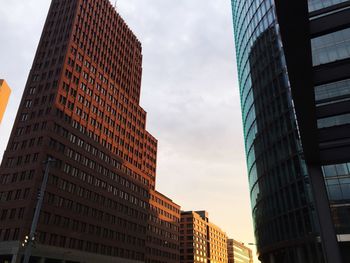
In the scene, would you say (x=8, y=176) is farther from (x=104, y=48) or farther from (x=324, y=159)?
(x=324, y=159)

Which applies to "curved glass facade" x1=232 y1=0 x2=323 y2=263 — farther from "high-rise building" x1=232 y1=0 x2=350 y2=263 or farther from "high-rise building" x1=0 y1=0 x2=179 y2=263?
"high-rise building" x1=0 y1=0 x2=179 y2=263

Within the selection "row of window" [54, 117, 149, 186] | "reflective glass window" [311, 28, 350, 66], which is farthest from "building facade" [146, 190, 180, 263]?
"reflective glass window" [311, 28, 350, 66]

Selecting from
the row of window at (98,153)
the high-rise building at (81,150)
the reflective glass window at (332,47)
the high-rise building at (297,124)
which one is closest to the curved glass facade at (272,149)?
the high-rise building at (297,124)

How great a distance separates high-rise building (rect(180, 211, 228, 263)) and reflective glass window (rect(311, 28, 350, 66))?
5384 inches

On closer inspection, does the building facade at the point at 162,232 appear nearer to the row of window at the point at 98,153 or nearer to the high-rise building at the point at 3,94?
the row of window at the point at 98,153

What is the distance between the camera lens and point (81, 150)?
265 ft

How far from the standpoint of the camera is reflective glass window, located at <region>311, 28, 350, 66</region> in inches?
1499

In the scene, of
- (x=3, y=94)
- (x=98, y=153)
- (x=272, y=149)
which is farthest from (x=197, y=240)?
(x=272, y=149)

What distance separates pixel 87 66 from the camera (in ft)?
304

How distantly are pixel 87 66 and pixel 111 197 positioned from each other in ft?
124

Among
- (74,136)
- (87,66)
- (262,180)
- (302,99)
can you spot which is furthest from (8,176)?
(302,99)

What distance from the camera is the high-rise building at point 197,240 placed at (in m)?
159

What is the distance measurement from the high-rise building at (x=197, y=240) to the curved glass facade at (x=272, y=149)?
111971mm

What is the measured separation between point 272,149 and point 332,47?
1589 cm
